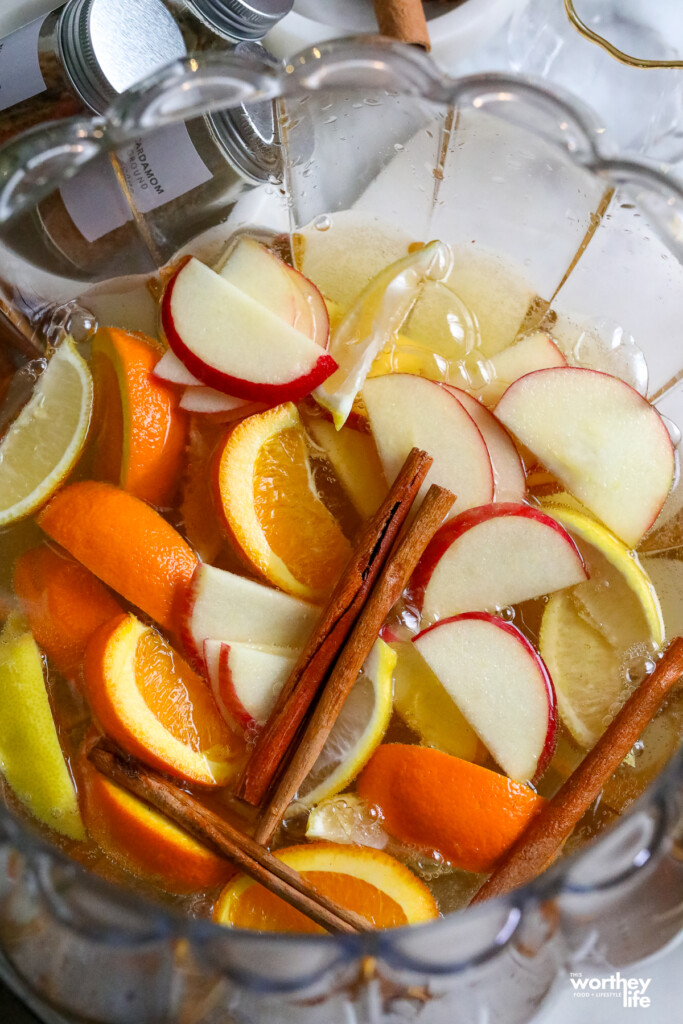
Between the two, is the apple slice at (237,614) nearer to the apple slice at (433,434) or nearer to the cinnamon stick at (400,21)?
the apple slice at (433,434)

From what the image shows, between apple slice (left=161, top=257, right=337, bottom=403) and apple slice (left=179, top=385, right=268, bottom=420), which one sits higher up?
apple slice (left=161, top=257, right=337, bottom=403)

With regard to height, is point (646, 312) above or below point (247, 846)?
above


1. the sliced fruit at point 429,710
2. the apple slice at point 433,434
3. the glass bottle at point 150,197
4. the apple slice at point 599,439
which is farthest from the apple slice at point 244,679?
the glass bottle at point 150,197

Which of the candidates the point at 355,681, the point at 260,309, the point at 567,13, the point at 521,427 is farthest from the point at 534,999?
the point at 567,13

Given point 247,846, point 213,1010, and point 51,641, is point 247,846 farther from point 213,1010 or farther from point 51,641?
point 51,641

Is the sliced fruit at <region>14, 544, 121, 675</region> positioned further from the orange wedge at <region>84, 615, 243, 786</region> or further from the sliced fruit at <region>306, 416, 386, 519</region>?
the sliced fruit at <region>306, 416, 386, 519</region>

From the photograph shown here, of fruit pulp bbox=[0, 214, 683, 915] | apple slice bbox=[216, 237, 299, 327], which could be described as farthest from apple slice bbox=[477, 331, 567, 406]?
apple slice bbox=[216, 237, 299, 327]
